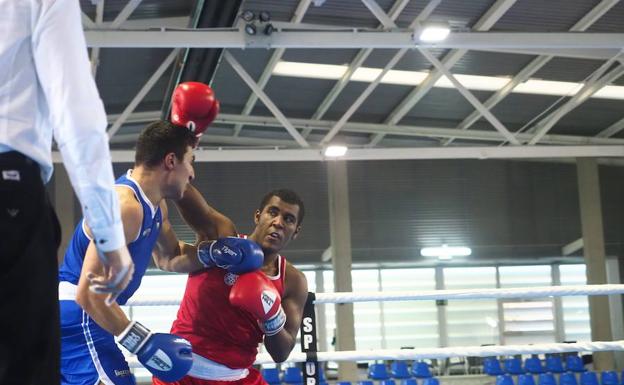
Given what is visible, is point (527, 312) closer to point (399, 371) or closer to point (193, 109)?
point (399, 371)

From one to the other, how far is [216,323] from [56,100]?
1547mm

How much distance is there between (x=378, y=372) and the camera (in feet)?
37.8

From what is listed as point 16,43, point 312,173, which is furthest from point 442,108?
point 16,43

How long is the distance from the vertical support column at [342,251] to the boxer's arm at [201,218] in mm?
9375

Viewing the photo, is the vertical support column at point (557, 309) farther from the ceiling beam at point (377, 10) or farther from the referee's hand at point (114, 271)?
the referee's hand at point (114, 271)

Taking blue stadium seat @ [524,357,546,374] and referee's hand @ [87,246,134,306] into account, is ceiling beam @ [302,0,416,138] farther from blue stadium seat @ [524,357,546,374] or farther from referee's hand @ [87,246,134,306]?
referee's hand @ [87,246,134,306]

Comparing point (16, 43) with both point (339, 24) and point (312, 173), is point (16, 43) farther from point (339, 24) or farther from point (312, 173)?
point (312, 173)

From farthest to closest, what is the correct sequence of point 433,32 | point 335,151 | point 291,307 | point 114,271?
point 335,151 < point 433,32 < point 291,307 < point 114,271

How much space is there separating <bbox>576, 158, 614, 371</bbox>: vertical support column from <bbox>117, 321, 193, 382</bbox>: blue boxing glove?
37.2 ft

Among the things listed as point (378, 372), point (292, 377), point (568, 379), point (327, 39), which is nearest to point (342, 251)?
point (378, 372)

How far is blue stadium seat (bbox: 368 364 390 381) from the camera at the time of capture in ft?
37.4

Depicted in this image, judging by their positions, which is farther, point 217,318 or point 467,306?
point 467,306

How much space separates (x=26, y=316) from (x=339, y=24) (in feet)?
26.1

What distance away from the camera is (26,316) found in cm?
128
